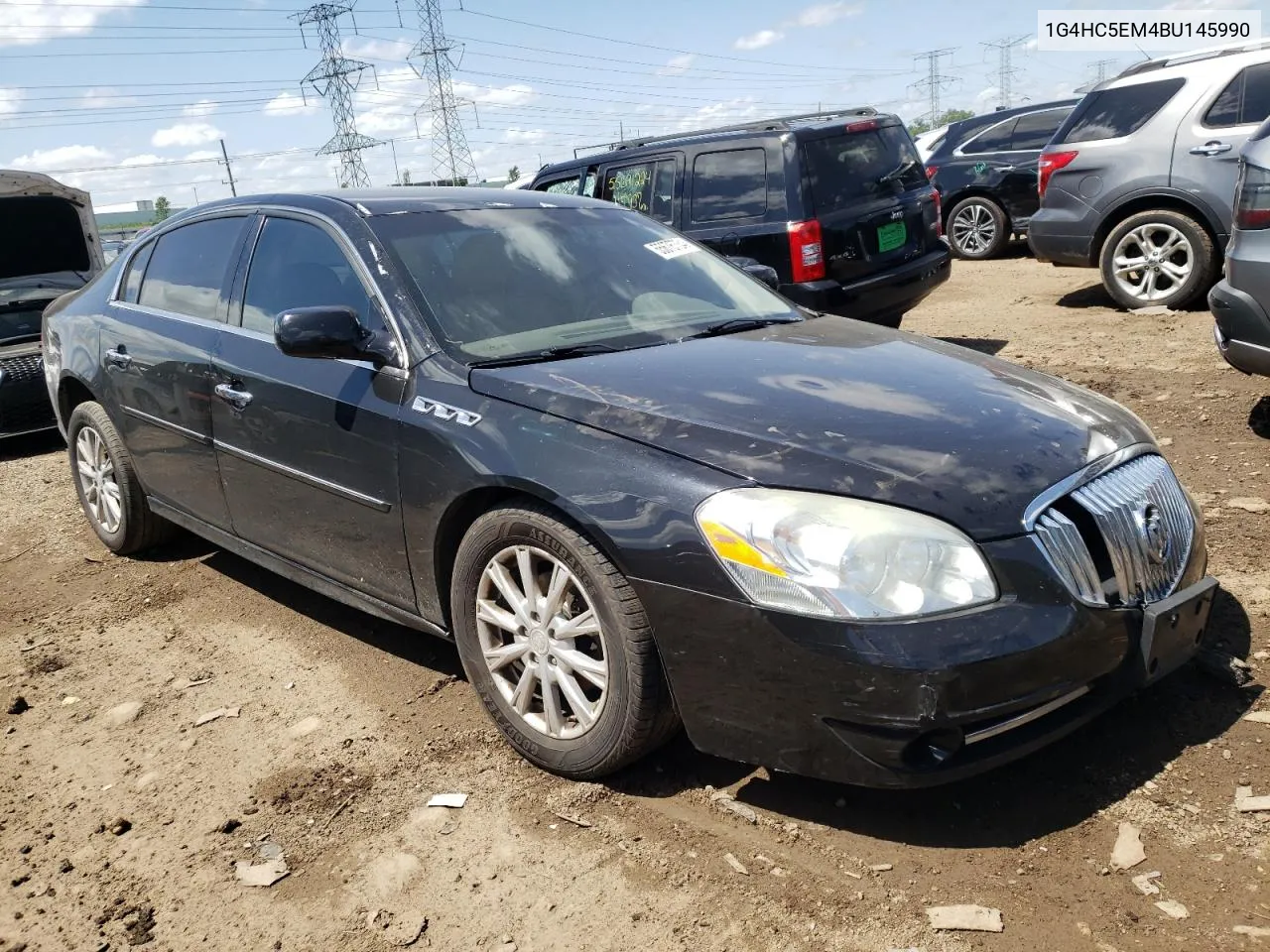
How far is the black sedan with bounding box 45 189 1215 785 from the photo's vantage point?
242cm

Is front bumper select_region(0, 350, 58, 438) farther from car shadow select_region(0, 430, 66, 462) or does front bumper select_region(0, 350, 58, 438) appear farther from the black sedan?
the black sedan

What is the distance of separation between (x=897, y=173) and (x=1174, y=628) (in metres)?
5.88

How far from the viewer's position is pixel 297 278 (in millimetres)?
3836

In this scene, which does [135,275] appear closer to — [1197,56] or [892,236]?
[892,236]

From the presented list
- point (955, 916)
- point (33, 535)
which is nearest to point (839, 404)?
point (955, 916)

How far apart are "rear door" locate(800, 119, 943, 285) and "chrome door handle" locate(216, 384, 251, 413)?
4.46 metres

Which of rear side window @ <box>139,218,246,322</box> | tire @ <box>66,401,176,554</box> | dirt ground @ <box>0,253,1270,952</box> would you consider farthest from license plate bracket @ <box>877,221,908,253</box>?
tire @ <box>66,401,176,554</box>

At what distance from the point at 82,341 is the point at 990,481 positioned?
4.30 meters

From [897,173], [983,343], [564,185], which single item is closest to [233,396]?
[897,173]

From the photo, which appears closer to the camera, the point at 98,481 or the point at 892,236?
the point at 98,481

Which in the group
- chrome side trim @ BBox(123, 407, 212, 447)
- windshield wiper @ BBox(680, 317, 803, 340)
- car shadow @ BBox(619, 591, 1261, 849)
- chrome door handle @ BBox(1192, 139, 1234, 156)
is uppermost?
chrome door handle @ BBox(1192, 139, 1234, 156)

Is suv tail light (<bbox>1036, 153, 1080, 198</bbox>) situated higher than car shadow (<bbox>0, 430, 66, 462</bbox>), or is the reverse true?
suv tail light (<bbox>1036, 153, 1080, 198</bbox>)

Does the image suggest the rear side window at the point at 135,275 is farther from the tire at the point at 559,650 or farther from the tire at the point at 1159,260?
the tire at the point at 1159,260

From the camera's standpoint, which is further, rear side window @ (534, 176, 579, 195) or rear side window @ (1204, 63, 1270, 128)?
rear side window @ (534, 176, 579, 195)
